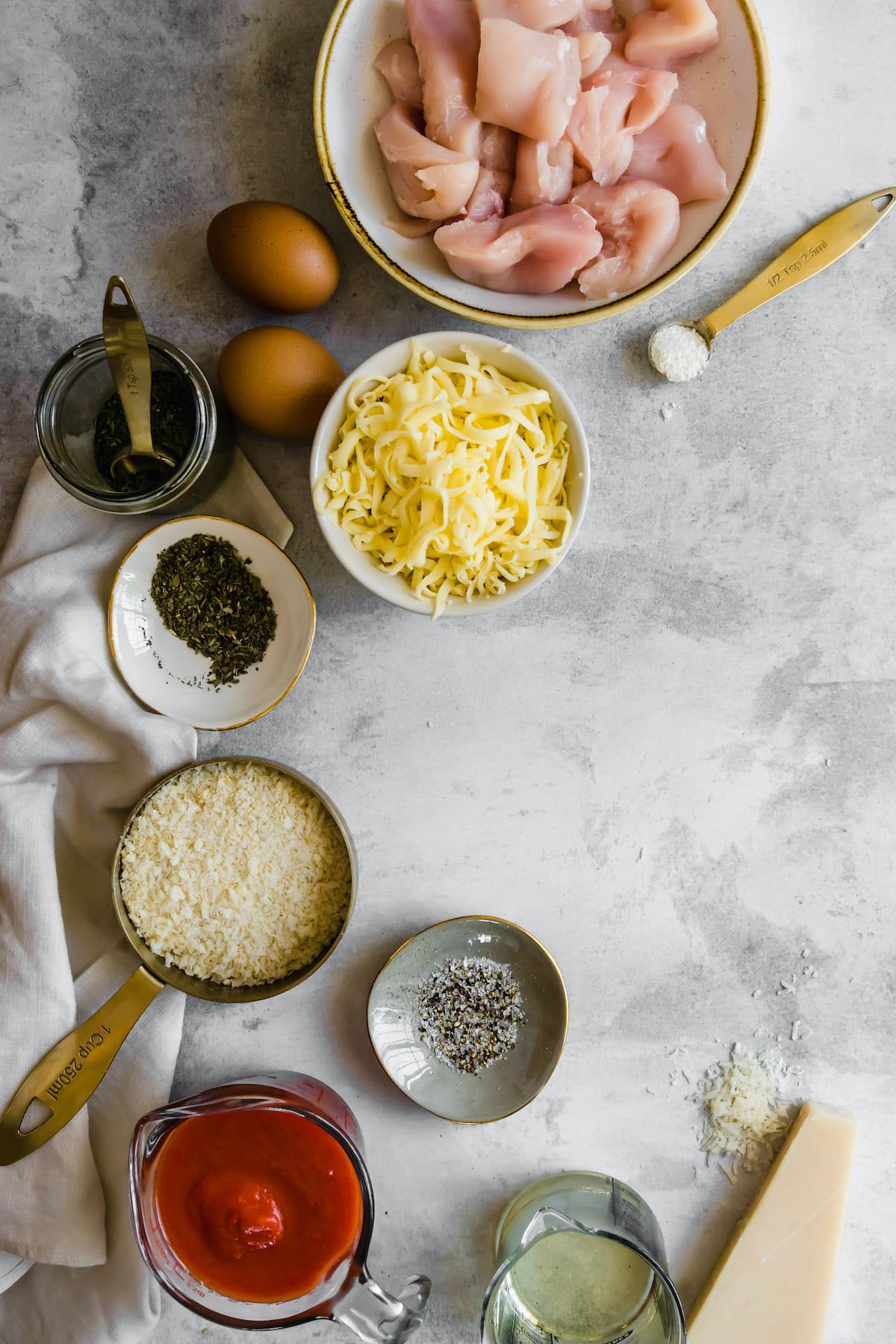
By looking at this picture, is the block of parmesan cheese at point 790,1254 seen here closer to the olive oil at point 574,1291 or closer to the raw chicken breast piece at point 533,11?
the olive oil at point 574,1291

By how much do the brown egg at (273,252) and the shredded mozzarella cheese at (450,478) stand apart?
0.69 ft

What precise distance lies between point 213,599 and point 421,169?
76cm

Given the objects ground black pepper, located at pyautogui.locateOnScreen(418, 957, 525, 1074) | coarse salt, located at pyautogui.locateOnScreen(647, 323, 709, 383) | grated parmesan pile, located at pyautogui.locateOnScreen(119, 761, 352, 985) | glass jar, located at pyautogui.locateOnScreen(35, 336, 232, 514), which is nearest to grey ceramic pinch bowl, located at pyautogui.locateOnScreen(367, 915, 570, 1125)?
ground black pepper, located at pyautogui.locateOnScreen(418, 957, 525, 1074)

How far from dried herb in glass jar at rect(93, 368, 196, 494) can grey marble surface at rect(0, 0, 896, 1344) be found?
18cm

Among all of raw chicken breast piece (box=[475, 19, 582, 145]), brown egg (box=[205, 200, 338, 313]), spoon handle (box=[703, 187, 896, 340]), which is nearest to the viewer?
raw chicken breast piece (box=[475, 19, 582, 145])

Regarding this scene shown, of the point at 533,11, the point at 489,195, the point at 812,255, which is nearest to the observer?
the point at 533,11

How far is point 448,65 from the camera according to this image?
1.40m

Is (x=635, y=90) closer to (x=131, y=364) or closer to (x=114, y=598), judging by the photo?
(x=131, y=364)

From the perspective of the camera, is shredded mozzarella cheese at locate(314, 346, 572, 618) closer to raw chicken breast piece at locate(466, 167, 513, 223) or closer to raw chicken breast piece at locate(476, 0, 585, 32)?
raw chicken breast piece at locate(466, 167, 513, 223)

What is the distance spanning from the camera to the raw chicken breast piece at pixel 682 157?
1432mm

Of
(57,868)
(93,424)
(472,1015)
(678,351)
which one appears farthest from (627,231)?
(57,868)

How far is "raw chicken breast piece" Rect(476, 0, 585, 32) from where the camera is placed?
1.36m

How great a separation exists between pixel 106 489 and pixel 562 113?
36.2 inches

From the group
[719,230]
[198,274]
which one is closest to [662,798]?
[719,230]
